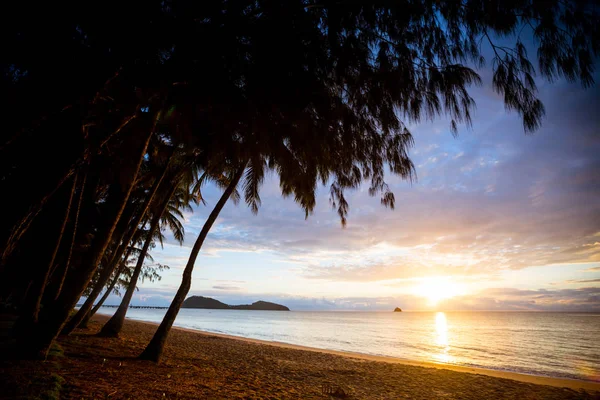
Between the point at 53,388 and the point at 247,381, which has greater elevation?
the point at 53,388

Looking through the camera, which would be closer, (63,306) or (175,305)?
(63,306)

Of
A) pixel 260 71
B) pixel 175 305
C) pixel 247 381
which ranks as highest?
pixel 260 71

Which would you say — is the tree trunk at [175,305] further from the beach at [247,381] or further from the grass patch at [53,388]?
the grass patch at [53,388]

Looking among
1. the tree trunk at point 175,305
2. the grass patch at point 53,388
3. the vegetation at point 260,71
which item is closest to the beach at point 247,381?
the grass patch at point 53,388

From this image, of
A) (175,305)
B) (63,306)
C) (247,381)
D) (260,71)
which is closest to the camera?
(260,71)

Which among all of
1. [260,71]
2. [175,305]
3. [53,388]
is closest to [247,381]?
[175,305]

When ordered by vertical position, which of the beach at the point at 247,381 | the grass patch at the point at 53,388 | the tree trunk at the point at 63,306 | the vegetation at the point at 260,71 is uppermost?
the vegetation at the point at 260,71

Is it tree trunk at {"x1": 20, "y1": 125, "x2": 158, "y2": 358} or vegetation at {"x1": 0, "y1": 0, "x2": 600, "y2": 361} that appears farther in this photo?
tree trunk at {"x1": 20, "y1": 125, "x2": 158, "y2": 358}

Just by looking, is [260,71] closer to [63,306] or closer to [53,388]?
[53,388]

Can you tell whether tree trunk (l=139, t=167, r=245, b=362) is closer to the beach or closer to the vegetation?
the beach

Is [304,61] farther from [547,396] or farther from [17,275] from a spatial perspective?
[17,275]

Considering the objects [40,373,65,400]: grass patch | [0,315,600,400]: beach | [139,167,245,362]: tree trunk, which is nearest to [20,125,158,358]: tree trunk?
[0,315,600,400]: beach

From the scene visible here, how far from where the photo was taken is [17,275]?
9984 millimetres

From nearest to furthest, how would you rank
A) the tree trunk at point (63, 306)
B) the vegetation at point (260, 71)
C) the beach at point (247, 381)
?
1. the vegetation at point (260, 71)
2. the beach at point (247, 381)
3. the tree trunk at point (63, 306)
